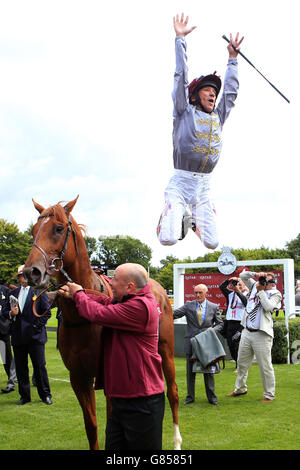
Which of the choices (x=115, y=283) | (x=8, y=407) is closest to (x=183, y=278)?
(x=8, y=407)

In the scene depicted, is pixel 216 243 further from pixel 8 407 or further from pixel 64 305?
pixel 8 407

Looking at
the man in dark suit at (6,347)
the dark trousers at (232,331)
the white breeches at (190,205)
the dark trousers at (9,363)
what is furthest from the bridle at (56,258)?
the dark trousers at (232,331)

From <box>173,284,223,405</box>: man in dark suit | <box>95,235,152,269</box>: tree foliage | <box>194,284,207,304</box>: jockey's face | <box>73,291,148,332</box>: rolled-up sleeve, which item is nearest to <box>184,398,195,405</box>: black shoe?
<box>173,284,223,405</box>: man in dark suit

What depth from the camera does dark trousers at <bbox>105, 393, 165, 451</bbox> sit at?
279 cm

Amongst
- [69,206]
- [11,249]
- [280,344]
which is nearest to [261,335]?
[280,344]

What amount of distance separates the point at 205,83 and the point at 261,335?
396 cm

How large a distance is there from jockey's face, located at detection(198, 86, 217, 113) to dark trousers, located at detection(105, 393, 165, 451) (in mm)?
3983

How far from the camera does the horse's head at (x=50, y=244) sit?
315 centimetres

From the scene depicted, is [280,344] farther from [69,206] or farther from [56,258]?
[56,258]

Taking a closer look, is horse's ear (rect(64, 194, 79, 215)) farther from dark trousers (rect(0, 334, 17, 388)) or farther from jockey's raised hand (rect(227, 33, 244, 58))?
dark trousers (rect(0, 334, 17, 388))

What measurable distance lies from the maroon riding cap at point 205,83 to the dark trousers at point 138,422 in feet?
13.7

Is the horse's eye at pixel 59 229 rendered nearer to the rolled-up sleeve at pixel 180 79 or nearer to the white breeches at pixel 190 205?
the white breeches at pixel 190 205

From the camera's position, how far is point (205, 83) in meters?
5.84

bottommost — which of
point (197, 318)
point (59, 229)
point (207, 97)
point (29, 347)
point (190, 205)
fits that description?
point (29, 347)
